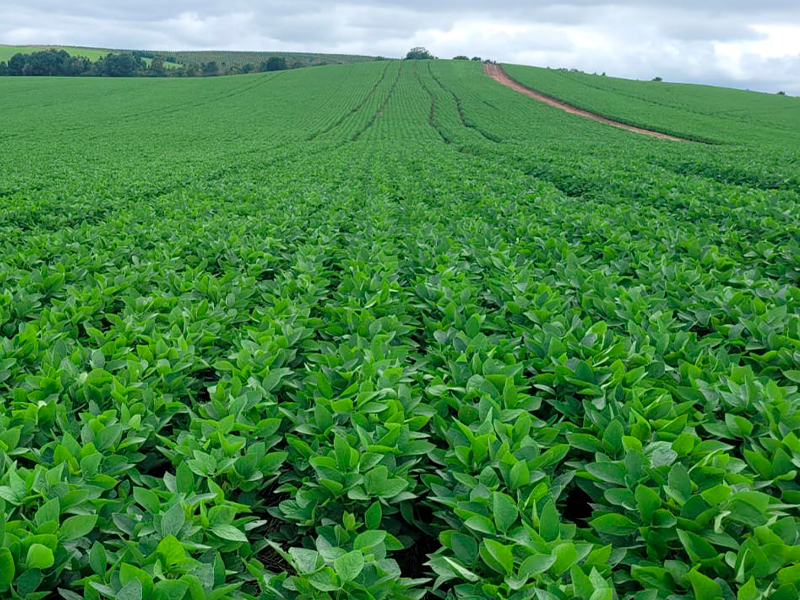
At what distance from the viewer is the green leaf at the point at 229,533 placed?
1914mm

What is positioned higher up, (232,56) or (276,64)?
(232,56)

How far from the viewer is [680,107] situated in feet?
163

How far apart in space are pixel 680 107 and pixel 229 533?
58153 mm

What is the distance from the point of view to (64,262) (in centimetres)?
541

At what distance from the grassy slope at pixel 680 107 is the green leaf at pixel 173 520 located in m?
36.2

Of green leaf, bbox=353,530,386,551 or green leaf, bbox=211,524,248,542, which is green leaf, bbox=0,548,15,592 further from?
green leaf, bbox=353,530,386,551

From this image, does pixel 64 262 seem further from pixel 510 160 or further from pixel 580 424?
pixel 510 160

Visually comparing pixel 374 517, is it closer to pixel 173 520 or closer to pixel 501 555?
pixel 501 555

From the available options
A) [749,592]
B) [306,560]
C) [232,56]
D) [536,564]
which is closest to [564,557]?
[536,564]

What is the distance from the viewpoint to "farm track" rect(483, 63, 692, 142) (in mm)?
36769

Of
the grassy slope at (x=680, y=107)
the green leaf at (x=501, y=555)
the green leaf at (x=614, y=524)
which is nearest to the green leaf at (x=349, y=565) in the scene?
the green leaf at (x=501, y=555)

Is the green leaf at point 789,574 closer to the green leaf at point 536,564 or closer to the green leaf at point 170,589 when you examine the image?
the green leaf at point 536,564

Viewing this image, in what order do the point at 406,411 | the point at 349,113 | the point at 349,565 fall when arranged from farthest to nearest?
the point at 349,113
the point at 406,411
the point at 349,565

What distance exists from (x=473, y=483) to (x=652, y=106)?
5581cm
